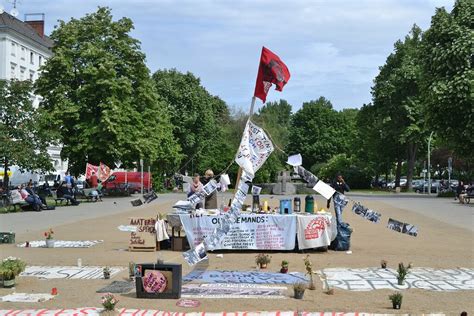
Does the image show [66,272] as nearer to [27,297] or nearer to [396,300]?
[27,297]

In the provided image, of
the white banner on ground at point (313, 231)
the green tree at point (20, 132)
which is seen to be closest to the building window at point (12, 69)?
the green tree at point (20, 132)

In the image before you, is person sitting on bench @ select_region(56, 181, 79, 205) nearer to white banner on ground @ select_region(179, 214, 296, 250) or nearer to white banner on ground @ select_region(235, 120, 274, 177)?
white banner on ground @ select_region(179, 214, 296, 250)

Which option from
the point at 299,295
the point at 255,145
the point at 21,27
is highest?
the point at 21,27

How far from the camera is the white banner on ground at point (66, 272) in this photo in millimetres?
12266

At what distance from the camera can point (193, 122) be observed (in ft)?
239

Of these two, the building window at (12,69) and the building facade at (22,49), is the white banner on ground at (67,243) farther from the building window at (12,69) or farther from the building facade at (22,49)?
the building window at (12,69)

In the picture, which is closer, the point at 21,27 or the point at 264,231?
the point at 264,231

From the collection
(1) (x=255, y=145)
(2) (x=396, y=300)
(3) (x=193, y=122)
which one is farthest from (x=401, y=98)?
(2) (x=396, y=300)

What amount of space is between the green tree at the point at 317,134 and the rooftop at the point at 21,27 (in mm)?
40248

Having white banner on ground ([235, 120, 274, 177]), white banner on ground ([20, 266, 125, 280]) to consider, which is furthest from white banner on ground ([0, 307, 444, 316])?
white banner on ground ([235, 120, 274, 177])

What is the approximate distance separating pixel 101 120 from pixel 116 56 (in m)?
6.29

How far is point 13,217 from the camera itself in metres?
26.2

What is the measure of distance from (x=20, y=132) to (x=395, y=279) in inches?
955

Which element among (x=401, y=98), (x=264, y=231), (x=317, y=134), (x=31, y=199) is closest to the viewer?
(x=264, y=231)
